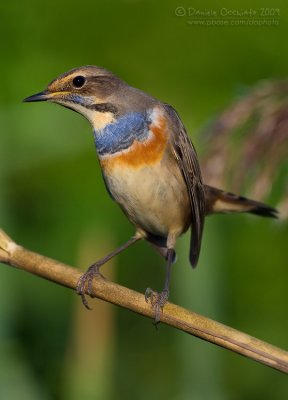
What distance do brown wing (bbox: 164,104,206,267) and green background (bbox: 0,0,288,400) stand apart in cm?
18

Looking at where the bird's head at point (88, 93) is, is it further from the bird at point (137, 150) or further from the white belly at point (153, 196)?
the white belly at point (153, 196)

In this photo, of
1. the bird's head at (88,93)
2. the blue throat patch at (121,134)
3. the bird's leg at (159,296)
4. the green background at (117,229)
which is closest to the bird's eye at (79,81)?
the bird's head at (88,93)

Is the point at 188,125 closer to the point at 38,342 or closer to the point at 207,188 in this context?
the point at 207,188

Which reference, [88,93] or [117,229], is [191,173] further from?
[117,229]

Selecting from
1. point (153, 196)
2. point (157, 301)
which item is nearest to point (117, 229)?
point (153, 196)

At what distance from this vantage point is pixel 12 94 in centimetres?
560

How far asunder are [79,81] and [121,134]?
1.00 ft

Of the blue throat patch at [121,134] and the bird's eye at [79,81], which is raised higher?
the bird's eye at [79,81]

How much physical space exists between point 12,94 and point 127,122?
5.74ft

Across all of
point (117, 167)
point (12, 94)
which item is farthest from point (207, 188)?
point (12, 94)

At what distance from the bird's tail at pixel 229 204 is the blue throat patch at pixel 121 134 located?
766 mm

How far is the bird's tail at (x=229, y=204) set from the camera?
4.70 m

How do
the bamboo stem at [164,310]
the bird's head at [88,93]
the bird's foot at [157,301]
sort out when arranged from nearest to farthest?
the bamboo stem at [164,310] → the bird's foot at [157,301] → the bird's head at [88,93]

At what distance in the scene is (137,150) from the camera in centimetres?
406
